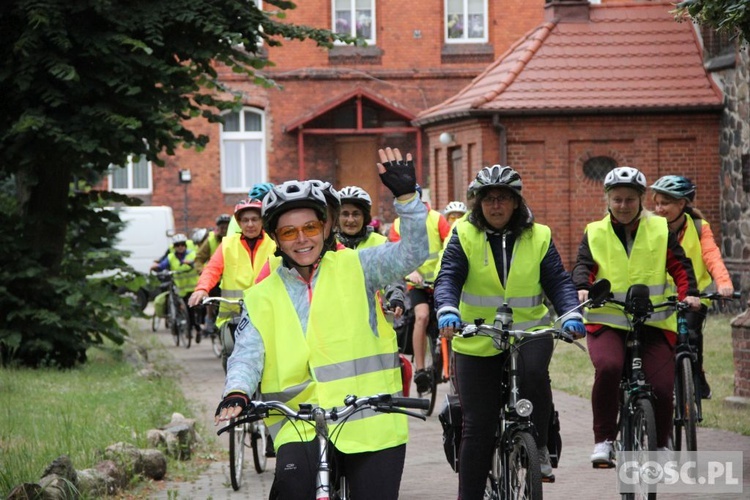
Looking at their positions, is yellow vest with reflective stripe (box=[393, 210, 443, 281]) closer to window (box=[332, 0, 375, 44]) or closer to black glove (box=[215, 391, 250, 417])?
black glove (box=[215, 391, 250, 417])

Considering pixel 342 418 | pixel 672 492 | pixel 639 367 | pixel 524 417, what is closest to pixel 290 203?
pixel 342 418

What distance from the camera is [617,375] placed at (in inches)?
331

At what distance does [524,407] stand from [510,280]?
32.1 inches

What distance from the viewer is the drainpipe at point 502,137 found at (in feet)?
94.0

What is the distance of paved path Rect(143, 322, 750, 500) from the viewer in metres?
9.41

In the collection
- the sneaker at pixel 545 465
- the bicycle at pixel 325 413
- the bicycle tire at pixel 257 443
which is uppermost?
the bicycle at pixel 325 413

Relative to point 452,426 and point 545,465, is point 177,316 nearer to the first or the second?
point 452,426

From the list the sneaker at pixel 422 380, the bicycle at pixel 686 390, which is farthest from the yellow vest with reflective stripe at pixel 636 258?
the sneaker at pixel 422 380

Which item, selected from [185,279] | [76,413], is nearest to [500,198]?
[76,413]

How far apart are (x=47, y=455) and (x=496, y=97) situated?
66.8ft

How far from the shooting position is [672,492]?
901 centimetres

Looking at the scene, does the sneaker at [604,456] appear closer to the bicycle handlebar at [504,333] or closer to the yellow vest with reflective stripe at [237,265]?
the bicycle handlebar at [504,333]

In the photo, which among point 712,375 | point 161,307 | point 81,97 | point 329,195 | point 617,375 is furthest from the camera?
point 161,307

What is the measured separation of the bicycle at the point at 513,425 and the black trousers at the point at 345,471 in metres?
1.60
